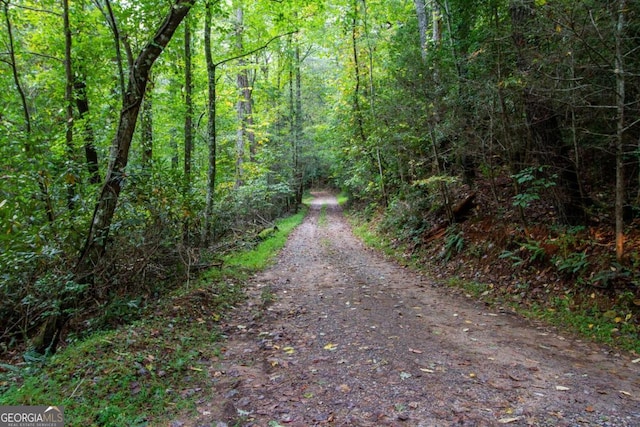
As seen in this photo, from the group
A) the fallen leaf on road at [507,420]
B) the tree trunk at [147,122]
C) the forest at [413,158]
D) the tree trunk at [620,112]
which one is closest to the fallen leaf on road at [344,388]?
the fallen leaf on road at [507,420]

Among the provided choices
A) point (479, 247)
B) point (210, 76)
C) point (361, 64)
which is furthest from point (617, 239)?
point (361, 64)

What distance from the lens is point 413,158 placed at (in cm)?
1273

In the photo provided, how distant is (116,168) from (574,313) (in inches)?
313

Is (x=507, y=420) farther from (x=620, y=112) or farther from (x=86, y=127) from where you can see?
(x=86, y=127)

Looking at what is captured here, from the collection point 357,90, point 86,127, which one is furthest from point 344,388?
point 357,90

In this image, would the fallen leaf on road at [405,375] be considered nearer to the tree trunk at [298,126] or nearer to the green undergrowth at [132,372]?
the green undergrowth at [132,372]

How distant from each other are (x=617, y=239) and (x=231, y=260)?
9483 millimetres

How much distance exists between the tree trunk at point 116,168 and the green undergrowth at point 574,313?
23.4 feet

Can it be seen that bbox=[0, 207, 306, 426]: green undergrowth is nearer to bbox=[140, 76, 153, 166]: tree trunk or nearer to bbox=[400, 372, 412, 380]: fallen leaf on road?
bbox=[400, 372, 412, 380]: fallen leaf on road

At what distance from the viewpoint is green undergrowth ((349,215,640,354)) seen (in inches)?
195

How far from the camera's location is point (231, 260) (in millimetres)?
11148

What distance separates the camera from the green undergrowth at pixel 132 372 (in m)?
3.44

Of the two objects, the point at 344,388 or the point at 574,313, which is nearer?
the point at 344,388

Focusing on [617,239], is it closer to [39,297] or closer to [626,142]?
[626,142]
